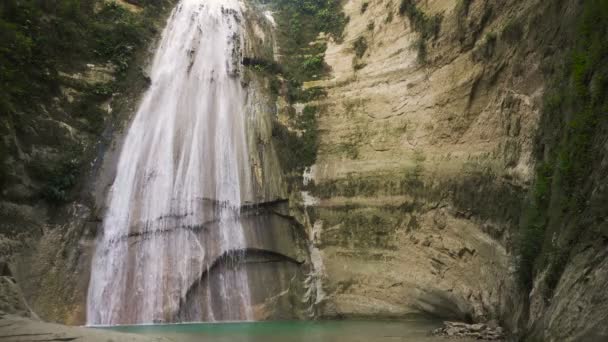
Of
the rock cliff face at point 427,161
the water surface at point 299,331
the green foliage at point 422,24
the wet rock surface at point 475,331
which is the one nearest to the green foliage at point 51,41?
the water surface at point 299,331

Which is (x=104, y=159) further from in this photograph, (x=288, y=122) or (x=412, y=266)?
(x=412, y=266)

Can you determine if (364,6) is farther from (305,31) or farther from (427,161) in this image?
(427,161)

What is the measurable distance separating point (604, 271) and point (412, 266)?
8996mm

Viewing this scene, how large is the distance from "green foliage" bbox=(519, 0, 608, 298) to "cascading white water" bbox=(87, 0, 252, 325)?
31.2 ft

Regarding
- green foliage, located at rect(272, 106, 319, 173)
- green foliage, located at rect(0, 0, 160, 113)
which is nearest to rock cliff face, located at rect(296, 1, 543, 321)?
green foliage, located at rect(272, 106, 319, 173)

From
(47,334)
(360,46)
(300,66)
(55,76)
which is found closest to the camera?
(47,334)

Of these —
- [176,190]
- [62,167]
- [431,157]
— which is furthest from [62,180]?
[431,157]

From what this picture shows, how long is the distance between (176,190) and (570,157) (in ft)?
39.8

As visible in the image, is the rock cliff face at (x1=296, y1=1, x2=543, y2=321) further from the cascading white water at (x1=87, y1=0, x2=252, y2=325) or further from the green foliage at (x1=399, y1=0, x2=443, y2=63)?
the cascading white water at (x1=87, y1=0, x2=252, y2=325)

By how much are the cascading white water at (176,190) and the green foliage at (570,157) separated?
9499mm

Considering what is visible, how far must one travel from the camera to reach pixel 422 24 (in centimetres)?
1573

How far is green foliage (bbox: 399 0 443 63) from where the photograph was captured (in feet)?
49.1

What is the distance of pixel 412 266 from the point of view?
13555mm

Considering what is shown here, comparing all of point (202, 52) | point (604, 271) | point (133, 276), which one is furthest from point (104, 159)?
point (604, 271)
